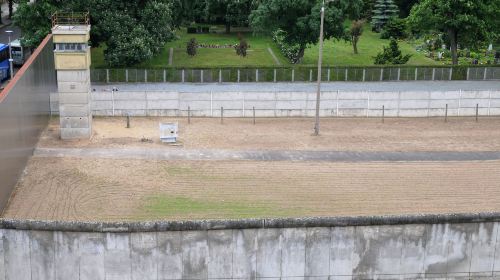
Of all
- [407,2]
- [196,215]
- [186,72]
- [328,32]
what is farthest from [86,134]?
[407,2]

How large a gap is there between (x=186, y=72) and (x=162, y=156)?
71.7 ft

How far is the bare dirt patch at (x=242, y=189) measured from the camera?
101ft

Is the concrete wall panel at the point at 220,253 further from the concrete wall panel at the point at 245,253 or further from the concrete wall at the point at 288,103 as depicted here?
the concrete wall at the point at 288,103

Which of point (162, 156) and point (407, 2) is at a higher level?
point (407, 2)

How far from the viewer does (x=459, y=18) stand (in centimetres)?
6500

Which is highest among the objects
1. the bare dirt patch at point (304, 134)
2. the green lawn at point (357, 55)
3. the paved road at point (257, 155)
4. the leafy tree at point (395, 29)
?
the leafy tree at point (395, 29)

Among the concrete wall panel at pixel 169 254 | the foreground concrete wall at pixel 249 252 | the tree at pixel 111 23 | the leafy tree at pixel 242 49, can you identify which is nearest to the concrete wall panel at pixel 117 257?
the foreground concrete wall at pixel 249 252

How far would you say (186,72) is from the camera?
60.2 meters

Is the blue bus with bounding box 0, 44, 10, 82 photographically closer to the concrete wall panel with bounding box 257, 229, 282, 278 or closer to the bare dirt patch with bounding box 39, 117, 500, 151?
the bare dirt patch with bounding box 39, 117, 500, 151

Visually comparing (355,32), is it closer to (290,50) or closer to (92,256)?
(290,50)

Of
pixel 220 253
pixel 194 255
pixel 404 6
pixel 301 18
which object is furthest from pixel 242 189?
pixel 404 6

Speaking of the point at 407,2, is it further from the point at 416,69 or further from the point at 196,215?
the point at 196,215

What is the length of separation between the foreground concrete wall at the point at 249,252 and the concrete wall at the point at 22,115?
1032cm

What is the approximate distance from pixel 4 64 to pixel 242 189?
3482 centimetres
